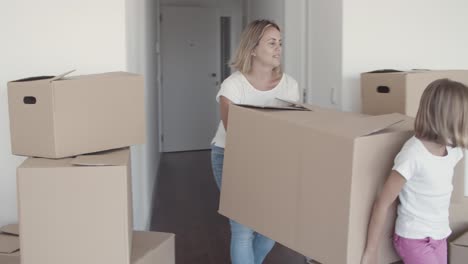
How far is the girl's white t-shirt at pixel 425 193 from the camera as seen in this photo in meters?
1.42

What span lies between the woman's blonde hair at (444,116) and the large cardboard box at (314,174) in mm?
58

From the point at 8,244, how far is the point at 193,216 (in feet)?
6.98

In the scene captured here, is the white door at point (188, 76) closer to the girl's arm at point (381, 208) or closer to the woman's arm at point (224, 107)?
the woman's arm at point (224, 107)

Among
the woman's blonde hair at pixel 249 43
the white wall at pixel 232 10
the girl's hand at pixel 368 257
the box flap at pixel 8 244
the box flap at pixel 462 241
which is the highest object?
the white wall at pixel 232 10

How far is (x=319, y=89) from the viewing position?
293 centimetres

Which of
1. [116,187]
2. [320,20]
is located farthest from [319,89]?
[116,187]

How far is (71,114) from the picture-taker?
168 centimetres

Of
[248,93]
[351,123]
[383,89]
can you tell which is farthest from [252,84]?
[351,123]

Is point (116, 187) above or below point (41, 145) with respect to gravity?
below

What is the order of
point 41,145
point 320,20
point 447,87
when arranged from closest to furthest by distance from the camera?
point 447,87 < point 41,145 < point 320,20

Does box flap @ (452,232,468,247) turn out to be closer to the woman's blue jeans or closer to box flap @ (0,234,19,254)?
the woman's blue jeans

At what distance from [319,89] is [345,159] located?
64.7 inches

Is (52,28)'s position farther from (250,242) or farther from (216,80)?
(216,80)

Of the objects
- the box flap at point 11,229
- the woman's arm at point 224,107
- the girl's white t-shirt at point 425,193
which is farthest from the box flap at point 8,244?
the girl's white t-shirt at point 425,193
